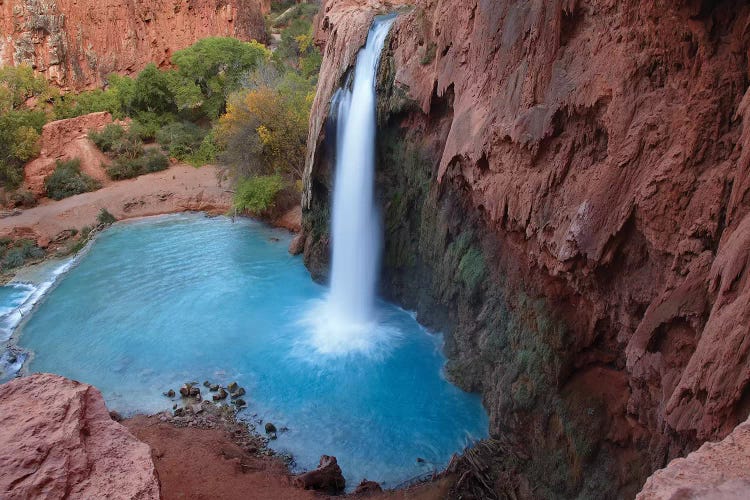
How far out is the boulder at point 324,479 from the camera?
364 inches

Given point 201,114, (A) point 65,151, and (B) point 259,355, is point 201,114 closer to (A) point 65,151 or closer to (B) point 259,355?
(A) point 65,151

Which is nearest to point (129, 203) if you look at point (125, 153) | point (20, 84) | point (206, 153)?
point (125, 153)

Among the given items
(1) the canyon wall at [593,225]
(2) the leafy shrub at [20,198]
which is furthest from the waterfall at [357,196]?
(2) the leafy shrub at [20,198]

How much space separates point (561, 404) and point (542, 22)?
5903 millimetres

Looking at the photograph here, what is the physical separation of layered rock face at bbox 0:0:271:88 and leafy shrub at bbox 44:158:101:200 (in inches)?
410

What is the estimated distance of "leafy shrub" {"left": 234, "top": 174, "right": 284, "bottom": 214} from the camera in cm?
2195

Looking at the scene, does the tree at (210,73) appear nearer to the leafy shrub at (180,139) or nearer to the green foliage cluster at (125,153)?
the leafy shrub at (180,139)

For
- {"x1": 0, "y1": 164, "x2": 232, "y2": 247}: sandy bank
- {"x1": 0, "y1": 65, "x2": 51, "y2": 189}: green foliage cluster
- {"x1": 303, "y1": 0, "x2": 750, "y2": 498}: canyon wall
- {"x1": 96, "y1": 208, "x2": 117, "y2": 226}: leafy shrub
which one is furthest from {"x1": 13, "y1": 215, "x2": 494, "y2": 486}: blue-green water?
{"x1": 0, "y1": 65, "x2": 51, "y2": 189}: green foliage cluster

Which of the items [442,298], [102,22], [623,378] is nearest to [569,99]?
[623,378]

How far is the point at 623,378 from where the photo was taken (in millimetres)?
7504

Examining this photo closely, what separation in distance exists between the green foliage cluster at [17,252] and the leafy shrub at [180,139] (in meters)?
10.8

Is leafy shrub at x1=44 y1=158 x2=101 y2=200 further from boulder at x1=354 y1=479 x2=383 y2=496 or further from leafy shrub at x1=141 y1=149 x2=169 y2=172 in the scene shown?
boulder at x1=354 y1=479 x2=383 y2=496

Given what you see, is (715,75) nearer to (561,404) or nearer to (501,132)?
(501,132)

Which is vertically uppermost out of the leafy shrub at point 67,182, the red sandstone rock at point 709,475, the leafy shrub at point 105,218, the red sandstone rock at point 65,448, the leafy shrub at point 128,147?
the red sandstone rock at point 709,475
